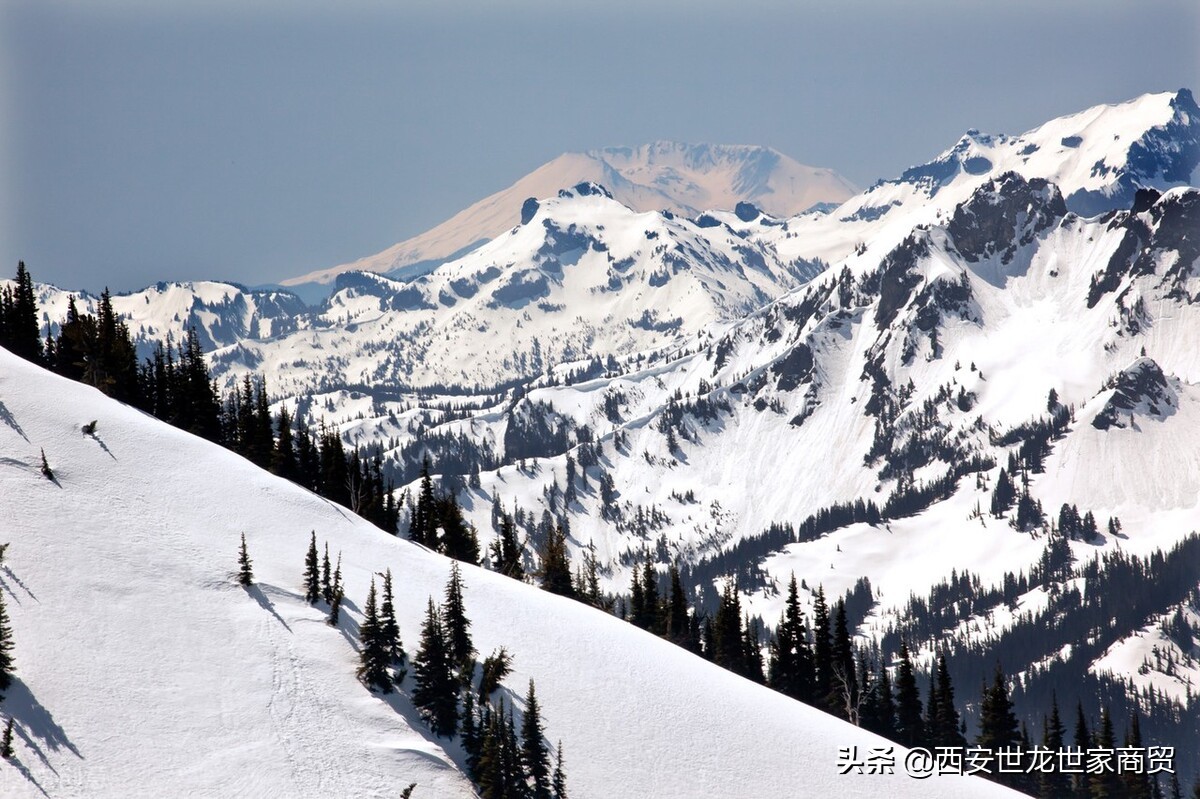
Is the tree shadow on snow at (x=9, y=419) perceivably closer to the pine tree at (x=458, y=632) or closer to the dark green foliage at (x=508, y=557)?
the pine tree at (x=458, y=632)

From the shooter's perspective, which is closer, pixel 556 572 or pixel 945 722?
pixel 945 722

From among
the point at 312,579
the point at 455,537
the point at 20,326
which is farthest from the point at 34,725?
the point at 20,326

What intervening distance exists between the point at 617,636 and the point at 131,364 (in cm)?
7041

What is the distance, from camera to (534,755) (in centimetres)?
6431

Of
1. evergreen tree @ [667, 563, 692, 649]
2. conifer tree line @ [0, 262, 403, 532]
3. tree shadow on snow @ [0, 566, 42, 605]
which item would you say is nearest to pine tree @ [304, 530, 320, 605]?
tree shadow on snow @ [0, 566, 42, 605]

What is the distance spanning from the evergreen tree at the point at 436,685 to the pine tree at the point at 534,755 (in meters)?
4.85

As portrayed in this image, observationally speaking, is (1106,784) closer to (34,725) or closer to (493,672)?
(493,672)

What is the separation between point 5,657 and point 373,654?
70.7 feet

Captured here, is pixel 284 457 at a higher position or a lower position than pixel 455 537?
higher

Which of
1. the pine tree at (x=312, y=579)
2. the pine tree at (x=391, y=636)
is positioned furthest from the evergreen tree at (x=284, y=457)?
the pine tree at (x=391, y=636)

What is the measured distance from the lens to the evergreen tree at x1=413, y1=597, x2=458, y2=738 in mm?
66250

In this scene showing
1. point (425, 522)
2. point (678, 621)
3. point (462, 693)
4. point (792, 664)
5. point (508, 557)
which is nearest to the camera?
point (462, 693)

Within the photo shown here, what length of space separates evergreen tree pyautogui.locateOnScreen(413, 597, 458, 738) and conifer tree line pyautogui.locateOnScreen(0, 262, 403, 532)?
54.8m

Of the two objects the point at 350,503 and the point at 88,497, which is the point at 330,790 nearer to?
the point at 88,497
